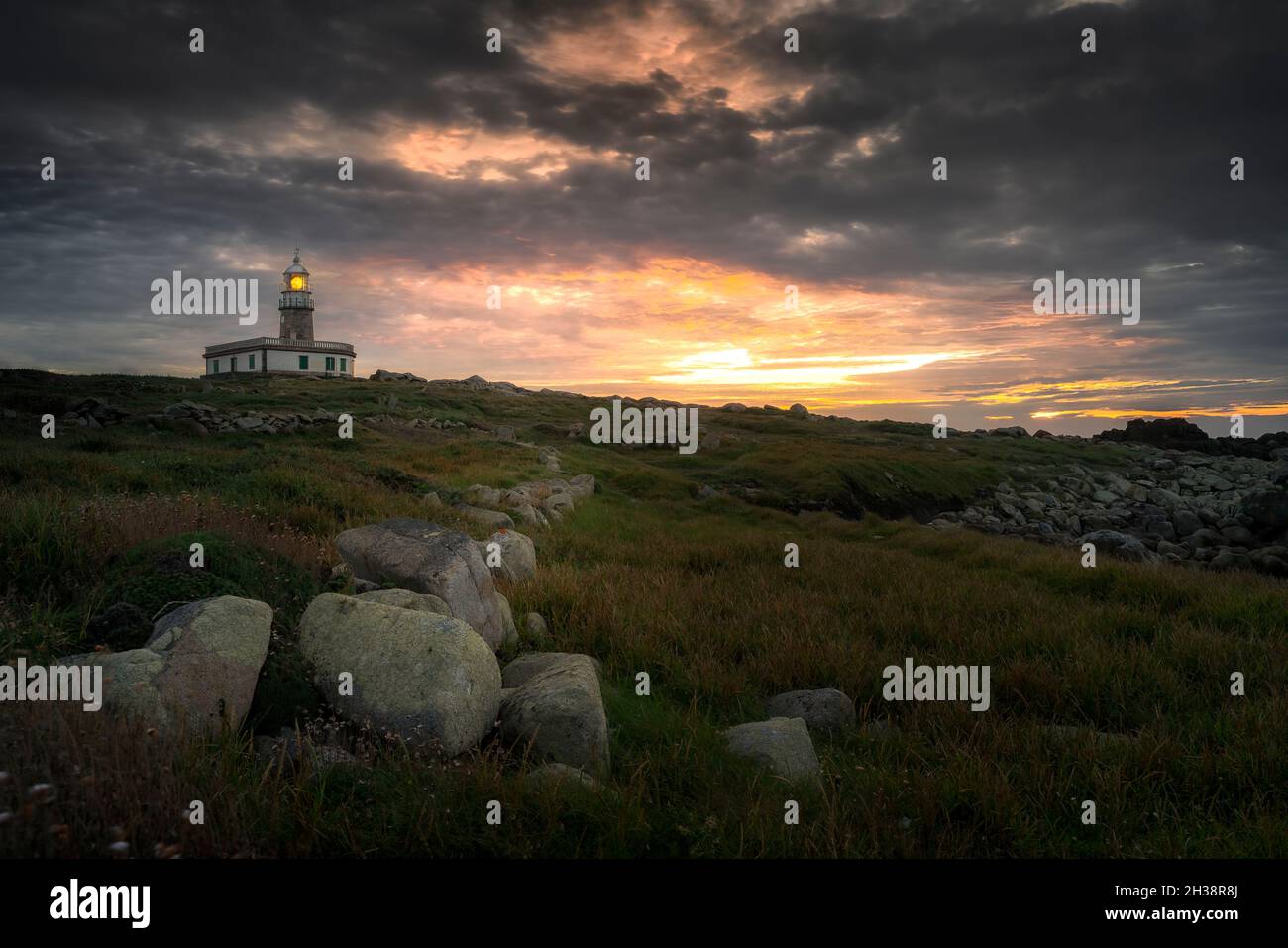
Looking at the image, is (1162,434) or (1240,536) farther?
(1162,434)

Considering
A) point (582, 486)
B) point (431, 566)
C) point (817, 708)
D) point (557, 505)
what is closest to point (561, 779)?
point (817, 708)

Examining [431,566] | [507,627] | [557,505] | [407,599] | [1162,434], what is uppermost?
[1162,434]

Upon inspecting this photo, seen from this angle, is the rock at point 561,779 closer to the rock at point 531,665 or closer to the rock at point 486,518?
the rock at point 531,665

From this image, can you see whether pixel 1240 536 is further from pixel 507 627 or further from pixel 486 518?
pixel 507 627

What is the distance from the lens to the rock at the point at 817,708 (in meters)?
6.53

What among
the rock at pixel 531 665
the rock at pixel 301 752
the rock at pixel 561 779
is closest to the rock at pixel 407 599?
the rock at pixel 531 665

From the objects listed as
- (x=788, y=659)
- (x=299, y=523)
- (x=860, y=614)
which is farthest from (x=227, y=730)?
(x=860, y=614)

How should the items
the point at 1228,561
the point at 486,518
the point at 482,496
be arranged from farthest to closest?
the point at 1228,561 → the point at 482,496 → the point at 486,518

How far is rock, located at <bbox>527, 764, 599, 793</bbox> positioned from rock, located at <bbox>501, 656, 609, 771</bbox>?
31 cm

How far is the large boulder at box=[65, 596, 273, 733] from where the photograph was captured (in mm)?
4281

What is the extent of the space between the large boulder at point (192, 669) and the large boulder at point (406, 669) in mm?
540

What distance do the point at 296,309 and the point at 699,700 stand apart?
99.8m

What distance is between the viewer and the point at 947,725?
6.23 meters

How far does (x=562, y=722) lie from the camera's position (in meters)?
5.07
